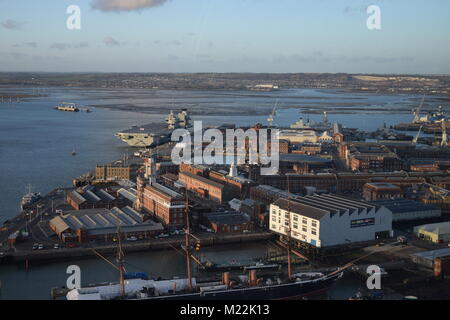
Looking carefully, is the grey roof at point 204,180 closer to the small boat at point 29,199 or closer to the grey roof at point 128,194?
the grey roof at point 128,194

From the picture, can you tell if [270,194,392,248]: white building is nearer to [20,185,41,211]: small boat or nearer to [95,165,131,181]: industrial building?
[20,185,41,211]: small boat

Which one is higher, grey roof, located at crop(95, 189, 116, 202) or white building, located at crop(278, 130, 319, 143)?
white building, located at crop(278, 130, 319, 143)

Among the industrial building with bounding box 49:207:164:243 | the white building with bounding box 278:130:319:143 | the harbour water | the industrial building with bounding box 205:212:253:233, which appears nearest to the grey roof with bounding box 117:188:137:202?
the industrial building with bounding box 49:207:164:243

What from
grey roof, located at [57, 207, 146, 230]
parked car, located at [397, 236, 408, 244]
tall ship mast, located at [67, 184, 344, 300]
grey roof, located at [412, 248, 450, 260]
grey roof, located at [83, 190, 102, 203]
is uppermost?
grey roof, located at [83, 190, 102, 203]

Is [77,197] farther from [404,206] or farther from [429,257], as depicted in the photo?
[429,257]

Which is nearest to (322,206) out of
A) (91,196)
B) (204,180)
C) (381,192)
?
(381,192)
